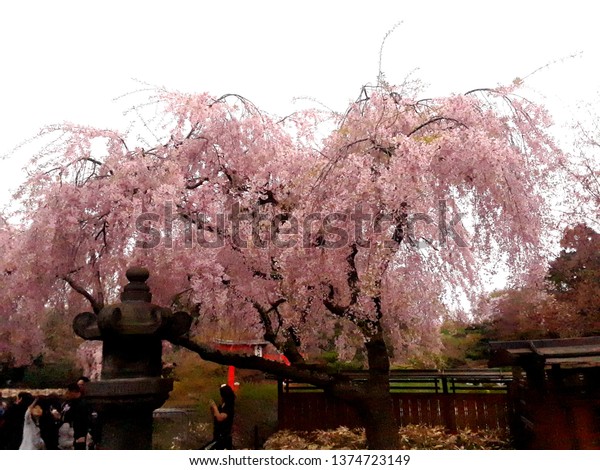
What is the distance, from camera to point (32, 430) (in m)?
5.73

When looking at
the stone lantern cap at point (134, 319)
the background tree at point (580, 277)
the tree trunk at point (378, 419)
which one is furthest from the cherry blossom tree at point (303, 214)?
the background tree at point (580, 277)

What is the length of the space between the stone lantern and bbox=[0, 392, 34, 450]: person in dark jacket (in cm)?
368

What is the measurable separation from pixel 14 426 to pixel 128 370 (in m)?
4.09

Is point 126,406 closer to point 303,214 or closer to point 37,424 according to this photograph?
point 303,214

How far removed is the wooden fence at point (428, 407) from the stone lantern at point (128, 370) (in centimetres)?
559

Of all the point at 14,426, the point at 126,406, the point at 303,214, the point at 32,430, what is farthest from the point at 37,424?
the point at 303,214

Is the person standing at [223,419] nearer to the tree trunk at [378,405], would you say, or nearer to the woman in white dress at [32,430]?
the tree trunk at [378,405]

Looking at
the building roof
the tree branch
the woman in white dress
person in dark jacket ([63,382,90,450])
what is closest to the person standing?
person in dark jacket ([63,382,90,450])

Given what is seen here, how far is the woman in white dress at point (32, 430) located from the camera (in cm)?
568

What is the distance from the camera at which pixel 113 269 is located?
648cm

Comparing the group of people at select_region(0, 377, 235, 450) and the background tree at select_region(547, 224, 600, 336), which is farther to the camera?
the background tree at select_region(547, 224, 600, 336)

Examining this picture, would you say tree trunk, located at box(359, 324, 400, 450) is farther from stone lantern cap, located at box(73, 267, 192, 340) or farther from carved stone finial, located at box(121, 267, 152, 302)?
carved stone finial, located at box(121, 267, 152, 302)

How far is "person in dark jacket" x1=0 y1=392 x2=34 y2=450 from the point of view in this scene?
5.85 metres

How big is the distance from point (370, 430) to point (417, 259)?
2.54 meters
